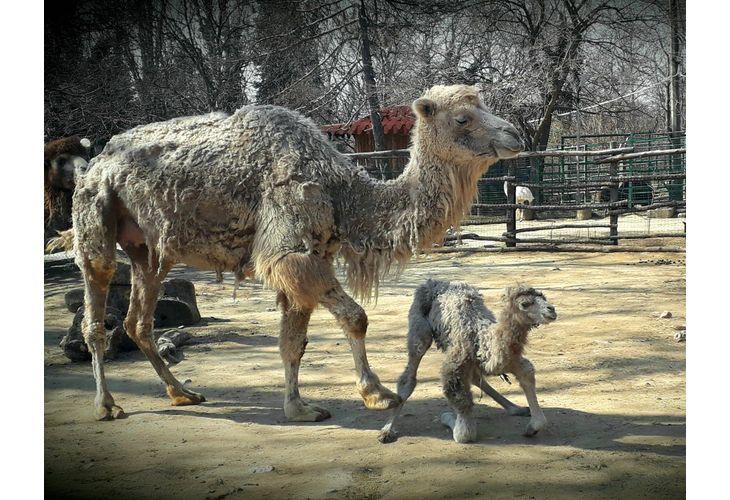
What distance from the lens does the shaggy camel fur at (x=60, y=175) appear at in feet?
14.3

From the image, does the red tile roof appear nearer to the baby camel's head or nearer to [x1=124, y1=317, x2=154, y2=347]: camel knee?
the baby camel's head

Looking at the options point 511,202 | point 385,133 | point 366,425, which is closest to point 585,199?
point 511,202

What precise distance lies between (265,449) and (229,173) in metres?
1.43

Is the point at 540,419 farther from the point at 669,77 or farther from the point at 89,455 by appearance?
the point at 89,455

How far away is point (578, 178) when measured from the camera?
37.4ft

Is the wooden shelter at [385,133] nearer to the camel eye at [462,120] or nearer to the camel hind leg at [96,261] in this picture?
the camel eye at [462,120]

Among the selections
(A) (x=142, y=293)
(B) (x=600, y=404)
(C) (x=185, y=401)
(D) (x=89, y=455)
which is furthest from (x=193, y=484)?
(B) (x=600, y=404)

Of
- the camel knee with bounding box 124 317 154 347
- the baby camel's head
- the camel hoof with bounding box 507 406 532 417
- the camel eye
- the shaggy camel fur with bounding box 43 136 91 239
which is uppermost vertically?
the camel eye

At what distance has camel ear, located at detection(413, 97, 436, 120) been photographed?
3820 mm

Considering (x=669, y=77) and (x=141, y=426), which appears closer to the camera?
(x=669, y=77)

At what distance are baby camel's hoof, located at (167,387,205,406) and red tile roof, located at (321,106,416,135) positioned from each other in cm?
182

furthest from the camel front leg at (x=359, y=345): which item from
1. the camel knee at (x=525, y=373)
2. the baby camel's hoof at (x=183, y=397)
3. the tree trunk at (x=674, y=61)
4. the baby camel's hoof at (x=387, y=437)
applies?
the tree trunk at (x=674, y=61)

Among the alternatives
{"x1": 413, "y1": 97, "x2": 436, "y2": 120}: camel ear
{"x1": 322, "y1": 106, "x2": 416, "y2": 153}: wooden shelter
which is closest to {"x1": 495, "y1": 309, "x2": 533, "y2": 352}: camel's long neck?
{"x1": 413, "y1": 97, "x2": 436, "y2": 120}: camel ear
